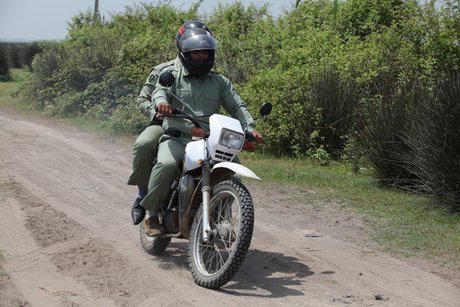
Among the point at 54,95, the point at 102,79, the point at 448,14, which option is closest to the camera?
the point at 448,14

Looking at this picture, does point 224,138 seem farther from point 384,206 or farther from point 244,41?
point 244,41

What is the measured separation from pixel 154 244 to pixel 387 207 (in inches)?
133

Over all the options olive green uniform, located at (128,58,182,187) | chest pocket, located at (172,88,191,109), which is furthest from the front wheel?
chest pocket, located at (172,88,191,109)

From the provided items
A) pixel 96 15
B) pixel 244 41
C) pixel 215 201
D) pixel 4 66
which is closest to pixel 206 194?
pixel 215 201

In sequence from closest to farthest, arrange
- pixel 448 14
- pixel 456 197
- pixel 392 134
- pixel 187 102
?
1. pixel 187 102
2. pixel 456 197
3. pixel 392 134
4. pixel 448 14

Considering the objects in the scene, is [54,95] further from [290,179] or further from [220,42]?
[290,179]

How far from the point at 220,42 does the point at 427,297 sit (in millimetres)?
12987

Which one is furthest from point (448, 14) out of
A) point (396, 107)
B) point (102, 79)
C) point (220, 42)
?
point (102, 79)

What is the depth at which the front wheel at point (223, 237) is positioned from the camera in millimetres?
5688

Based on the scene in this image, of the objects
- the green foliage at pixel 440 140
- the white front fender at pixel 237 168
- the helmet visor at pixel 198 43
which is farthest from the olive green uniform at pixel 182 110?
the green foliage at pixel 440 140

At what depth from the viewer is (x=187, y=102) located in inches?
268

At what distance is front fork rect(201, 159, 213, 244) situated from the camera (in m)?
6.01

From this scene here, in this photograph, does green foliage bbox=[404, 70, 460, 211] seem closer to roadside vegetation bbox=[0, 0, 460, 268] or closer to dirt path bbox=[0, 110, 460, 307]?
roadside vegetation bbox=[0, 0, 460, 268]

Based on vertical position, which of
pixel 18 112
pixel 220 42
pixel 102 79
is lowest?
pixel 18 112
